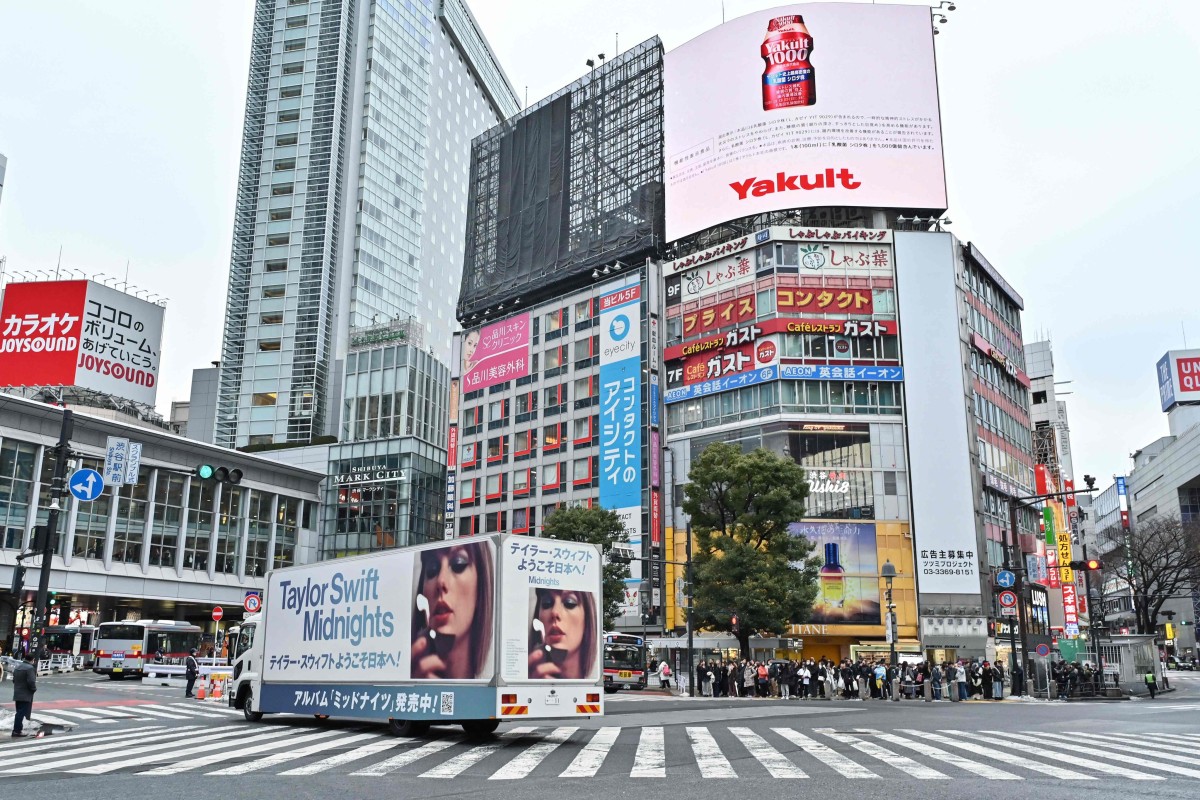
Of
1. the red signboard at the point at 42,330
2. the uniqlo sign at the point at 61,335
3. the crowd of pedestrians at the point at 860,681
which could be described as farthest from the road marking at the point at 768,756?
the red signboard at the point at 42,330

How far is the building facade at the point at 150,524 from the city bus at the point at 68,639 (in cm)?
324

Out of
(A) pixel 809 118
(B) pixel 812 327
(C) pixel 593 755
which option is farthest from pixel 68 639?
(A) pixel 809 118

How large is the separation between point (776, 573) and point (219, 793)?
108 ft

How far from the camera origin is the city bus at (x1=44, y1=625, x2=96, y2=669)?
51031mm

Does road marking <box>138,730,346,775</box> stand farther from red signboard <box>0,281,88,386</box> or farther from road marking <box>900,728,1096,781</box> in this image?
red signboard <box>0,281,88,386</box>

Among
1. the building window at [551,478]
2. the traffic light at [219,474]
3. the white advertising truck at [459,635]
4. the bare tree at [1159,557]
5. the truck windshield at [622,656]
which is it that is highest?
the building window at [551,478]

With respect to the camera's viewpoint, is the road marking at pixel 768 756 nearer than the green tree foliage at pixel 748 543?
Yes

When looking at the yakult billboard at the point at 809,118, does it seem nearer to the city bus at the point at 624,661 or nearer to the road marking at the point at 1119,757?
the city bus at the point at 624,661

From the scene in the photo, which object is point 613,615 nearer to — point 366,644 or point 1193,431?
point 366,644

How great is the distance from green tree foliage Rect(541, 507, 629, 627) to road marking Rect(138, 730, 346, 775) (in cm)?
3338

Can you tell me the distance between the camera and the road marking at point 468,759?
1222 cm

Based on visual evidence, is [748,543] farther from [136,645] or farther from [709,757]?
[136,645]

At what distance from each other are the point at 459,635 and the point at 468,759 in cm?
238

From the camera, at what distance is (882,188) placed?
5997 cm
